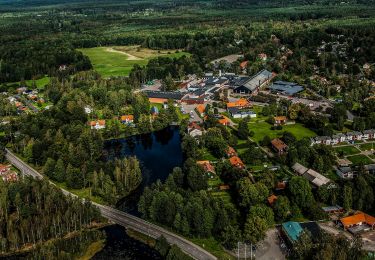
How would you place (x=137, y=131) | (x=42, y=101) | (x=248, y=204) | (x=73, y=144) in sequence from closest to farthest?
(x=248, y=204) → (x=73, y=144) → (x=137, y=131) → (x=42, y=101)

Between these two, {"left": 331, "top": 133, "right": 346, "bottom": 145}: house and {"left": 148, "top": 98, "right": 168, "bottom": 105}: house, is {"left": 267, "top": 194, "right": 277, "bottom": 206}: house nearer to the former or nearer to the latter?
{"left": 331, "top": 133, "right": 346, "bottom": 145}: house

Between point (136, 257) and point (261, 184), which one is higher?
point (261, 184)

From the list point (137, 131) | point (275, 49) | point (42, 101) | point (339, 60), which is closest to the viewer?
point (137, 131)

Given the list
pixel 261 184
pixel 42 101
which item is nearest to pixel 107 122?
pixel 42 101

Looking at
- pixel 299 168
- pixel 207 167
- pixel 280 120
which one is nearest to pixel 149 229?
pixel 207 167

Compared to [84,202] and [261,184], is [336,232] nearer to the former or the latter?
[261,184]

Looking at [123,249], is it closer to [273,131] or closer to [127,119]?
[273,131]

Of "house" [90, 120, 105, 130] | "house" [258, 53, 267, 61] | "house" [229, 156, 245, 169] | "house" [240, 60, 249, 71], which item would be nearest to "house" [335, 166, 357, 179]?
"house" [229, 156, 245, 169]
